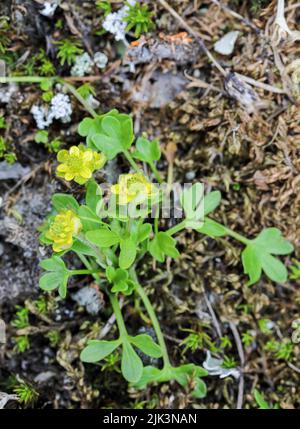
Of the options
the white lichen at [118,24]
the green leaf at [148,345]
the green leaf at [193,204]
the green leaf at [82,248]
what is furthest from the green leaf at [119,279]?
the white lichen at [118,24]

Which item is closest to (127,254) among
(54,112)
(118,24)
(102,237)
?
(102,237)

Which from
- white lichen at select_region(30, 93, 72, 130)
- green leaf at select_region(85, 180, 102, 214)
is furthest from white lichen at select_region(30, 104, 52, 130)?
green leaf at select_region(85, 180, 102, 214)

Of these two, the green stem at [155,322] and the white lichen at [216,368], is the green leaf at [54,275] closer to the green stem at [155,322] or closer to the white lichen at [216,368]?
the green stem at [155,322]

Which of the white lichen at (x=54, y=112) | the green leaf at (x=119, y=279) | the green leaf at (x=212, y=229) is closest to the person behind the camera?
the green leaf at (x=119, y=279)

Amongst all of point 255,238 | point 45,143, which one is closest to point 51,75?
point 45,143

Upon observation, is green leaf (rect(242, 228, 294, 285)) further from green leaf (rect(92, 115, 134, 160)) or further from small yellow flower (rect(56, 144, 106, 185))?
small yellow flower (rect(56, 144, 106, 185))

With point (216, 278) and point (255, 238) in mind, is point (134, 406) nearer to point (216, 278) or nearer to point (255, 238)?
point (216, 278)
